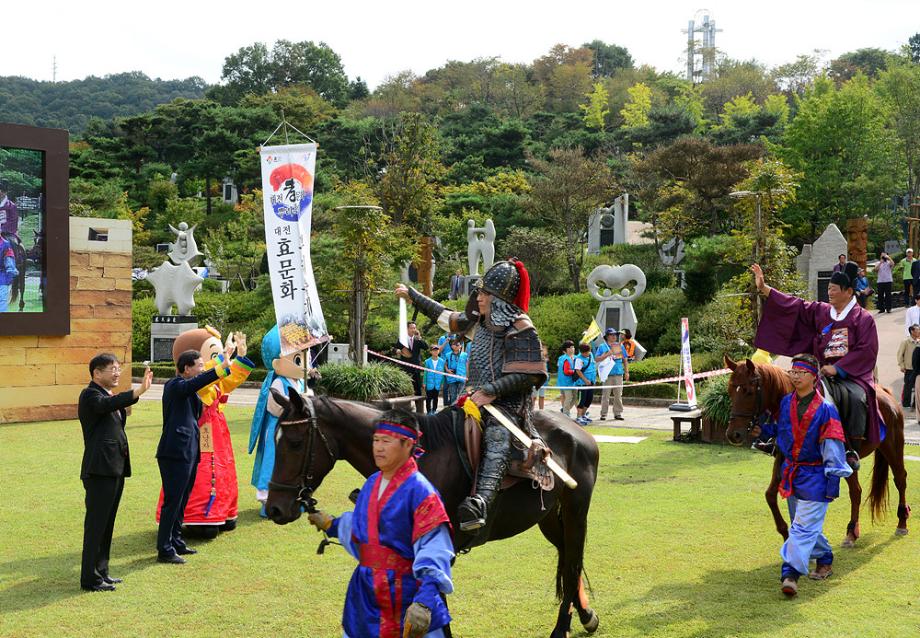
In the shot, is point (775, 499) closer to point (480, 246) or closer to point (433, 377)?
point (433, 377)

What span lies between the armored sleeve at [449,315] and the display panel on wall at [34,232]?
13.5 metres

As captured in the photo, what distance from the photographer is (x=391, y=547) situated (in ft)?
13.5

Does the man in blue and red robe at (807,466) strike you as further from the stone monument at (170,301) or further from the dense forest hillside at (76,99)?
the dense forest hillside at (76,99)

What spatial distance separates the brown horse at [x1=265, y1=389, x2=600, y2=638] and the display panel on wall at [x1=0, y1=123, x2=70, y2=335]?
45.8 ft

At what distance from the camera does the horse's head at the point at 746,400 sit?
779cm

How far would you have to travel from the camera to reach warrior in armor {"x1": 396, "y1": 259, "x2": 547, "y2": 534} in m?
5.35

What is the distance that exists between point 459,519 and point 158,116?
57149mm

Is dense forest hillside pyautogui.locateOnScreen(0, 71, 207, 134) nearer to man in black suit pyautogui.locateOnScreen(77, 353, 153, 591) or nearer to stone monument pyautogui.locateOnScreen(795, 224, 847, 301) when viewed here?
stone monument pyautogui.locateOnScreen(795, 224, 847, 301)

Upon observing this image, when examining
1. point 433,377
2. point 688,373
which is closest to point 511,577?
point 688,373

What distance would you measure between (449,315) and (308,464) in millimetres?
1527

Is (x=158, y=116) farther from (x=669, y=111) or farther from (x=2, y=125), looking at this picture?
(x=2, y=125)

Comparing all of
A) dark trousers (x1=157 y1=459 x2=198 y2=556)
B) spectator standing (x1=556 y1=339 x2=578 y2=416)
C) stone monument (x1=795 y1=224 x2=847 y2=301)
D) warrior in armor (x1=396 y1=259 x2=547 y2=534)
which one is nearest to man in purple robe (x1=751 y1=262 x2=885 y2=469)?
warrior in armor (x1=396 y1=259 x2=547 y2=534)

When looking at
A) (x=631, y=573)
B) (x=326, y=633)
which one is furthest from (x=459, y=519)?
(x=631, y=573)

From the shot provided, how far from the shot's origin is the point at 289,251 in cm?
1207
